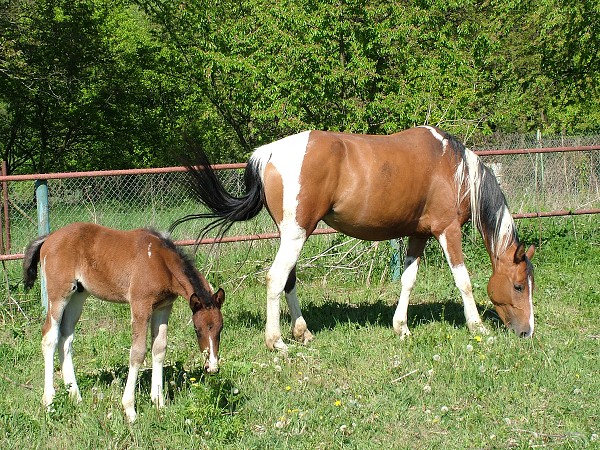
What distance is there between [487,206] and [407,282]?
3.62ft

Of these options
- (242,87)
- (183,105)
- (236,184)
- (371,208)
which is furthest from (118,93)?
(371,208)

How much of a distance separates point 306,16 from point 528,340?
10.5 m

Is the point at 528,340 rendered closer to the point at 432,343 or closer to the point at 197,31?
the point at 432,343

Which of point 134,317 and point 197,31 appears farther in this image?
point 197,31

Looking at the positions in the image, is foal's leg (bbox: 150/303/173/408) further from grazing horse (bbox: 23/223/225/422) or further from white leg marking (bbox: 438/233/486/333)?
white leg marking (bbox: 438/233/486/333)

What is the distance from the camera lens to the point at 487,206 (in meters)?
6.87

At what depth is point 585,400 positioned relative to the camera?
498cm

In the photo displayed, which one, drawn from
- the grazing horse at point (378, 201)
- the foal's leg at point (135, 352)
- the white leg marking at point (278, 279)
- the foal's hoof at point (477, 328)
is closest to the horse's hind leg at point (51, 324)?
the foal's leg at point (135, 352)

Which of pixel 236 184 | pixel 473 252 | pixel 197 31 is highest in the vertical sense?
pixel 197 31

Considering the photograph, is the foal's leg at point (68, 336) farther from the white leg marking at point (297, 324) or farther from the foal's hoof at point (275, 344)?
the white leg marking at point (297, 324)

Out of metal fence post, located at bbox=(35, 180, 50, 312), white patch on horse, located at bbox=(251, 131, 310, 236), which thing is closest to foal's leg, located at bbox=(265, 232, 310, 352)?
white patch on horse, located at bbox=(251, 131, 310, 236)

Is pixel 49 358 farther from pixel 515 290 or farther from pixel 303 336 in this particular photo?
pixel 515 290

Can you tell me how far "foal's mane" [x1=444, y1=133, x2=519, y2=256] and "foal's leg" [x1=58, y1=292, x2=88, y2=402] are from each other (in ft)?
12.4

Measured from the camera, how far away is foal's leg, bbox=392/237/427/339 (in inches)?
269
